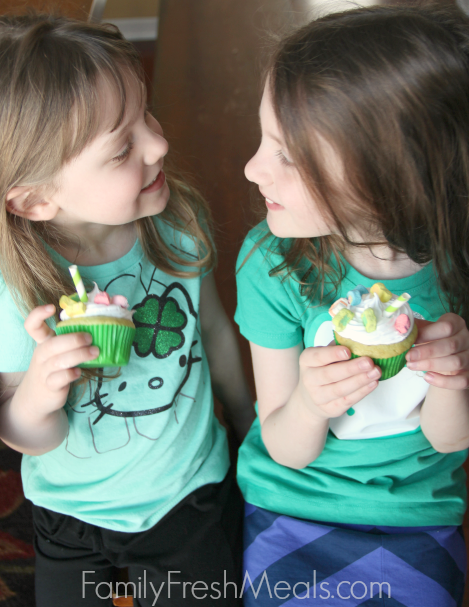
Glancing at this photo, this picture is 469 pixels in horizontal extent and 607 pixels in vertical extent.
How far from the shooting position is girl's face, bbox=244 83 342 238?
84 centimetres

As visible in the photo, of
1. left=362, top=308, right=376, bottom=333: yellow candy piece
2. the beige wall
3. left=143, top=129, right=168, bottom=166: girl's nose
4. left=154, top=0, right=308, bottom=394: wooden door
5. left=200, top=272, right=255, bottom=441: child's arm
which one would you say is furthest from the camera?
the beige wall

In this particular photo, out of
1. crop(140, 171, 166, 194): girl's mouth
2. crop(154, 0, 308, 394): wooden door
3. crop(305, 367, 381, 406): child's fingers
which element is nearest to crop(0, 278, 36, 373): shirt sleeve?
crop(140, 171, 166, 194): girl's mouth

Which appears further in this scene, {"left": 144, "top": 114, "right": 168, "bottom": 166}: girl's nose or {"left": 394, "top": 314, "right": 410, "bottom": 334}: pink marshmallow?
{"left": 144, "top": 114, "right": 168, "bottom": 166}: girl's nose

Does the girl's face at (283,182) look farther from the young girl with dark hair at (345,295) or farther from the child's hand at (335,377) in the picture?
the child's hand at (335,377)

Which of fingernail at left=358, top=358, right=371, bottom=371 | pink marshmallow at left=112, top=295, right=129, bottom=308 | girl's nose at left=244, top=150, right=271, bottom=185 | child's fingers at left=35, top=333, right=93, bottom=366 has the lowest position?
child's fingers at left=35, top=333, right=93, bottom=366

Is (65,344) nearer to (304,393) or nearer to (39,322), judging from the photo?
(39,322)

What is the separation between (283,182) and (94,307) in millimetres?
359

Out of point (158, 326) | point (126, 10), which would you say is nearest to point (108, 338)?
point (158, 326)

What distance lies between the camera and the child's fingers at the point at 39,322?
0.82 meters

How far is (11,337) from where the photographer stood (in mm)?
963

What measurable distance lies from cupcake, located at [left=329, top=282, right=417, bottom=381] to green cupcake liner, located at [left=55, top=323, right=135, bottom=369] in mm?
336

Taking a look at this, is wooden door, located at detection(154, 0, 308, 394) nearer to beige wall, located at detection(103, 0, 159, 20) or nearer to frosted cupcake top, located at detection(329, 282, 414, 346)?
beige wall, located at detection(103, 0, 159, 20)

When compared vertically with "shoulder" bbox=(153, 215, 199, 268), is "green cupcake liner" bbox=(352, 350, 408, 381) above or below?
above

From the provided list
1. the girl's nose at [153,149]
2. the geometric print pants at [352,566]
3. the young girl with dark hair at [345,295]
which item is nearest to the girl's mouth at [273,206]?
the young girl with dark hair at [345,295]
